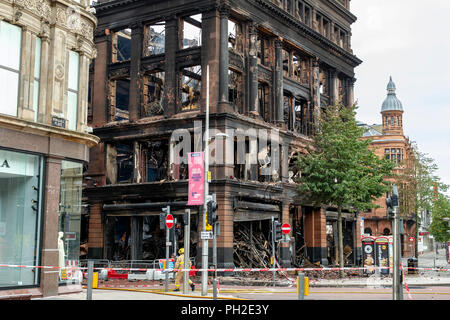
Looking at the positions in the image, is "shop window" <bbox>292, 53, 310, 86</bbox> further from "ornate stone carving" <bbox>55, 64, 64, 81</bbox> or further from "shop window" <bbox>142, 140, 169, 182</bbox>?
"ornate stone carving" <bbox>55, 64, 64, 81</bbox>

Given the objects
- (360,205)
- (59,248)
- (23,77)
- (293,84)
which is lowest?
(59,248)

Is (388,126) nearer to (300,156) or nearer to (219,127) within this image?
(300,156)

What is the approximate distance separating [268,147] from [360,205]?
27.0 feet

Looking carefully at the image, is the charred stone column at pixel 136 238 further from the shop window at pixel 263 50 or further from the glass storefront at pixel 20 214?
the glass storefront at pixel 20 214

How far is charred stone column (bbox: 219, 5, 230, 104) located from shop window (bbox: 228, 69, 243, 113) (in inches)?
83.8

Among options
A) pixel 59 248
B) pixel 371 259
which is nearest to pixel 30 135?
pixel 59 248

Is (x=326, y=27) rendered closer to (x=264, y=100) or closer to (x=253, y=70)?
(x=264, y=100)

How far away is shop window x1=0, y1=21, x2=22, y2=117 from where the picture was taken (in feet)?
63.3

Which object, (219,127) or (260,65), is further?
(260,65)

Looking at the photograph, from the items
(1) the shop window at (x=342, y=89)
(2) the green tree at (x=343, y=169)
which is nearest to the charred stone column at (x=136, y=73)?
(2) the green tree at (x=343, y=169)

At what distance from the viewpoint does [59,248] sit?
21312 mm

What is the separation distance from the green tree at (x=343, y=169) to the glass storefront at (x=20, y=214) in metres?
23.5

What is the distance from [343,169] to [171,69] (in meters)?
14.1

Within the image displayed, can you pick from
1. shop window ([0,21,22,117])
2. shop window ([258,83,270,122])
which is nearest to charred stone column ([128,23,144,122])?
shop window ([258,83,270,122])
